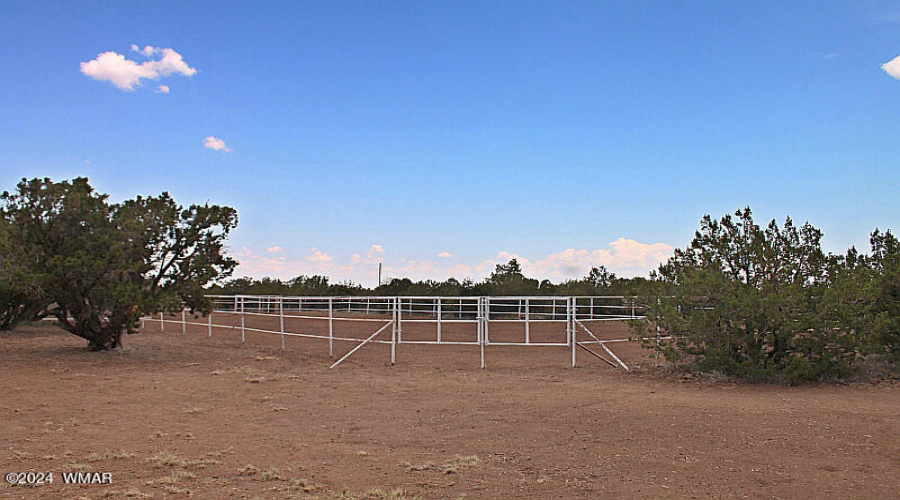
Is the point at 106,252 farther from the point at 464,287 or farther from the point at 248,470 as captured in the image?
the point at 464,287

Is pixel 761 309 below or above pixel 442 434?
above

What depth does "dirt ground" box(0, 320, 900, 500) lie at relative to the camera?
5.08 m

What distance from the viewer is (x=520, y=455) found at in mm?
6004

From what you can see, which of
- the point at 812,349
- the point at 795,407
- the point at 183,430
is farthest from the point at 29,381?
the point at 812,349

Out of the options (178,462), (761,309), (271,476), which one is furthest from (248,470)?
(761,309)

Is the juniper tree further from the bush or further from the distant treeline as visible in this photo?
the distant treeline

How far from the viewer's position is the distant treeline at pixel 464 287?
34375 millimetres

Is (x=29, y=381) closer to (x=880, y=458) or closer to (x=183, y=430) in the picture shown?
(x=183, y=430)

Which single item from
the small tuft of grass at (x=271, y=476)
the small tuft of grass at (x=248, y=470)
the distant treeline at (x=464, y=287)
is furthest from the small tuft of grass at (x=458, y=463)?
the distant treeline at (x=464, y=287)

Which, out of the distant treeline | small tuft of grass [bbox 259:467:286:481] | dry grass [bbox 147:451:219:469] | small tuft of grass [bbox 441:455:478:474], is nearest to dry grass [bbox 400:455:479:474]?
small tuft of grass [bbox 441:455:478:474]

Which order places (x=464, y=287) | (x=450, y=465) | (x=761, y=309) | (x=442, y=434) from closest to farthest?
(x=450, y=465) → (x=442, y=434) → (x=761, y=309) → (x=464, y=287)

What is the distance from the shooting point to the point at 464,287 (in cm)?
3778

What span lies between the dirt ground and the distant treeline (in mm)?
21182

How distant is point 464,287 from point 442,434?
30838 mm
